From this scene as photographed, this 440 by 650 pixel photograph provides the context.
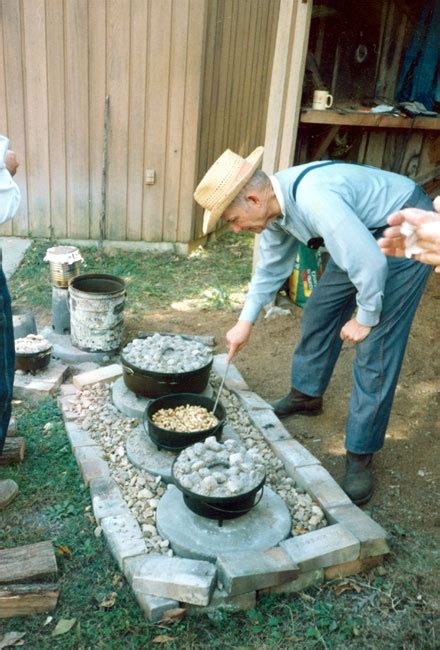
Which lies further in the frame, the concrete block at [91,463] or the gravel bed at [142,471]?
the concrete block at [91,463]

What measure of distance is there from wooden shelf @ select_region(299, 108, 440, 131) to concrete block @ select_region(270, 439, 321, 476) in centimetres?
308

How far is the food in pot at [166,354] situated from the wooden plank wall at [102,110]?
331cm

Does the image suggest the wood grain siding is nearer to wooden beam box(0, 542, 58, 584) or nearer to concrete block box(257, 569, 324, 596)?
wooden beam box(0, 542, 58, 584)

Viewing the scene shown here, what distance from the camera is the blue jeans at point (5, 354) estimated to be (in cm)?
312

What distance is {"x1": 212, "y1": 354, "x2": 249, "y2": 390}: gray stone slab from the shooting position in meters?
4.49

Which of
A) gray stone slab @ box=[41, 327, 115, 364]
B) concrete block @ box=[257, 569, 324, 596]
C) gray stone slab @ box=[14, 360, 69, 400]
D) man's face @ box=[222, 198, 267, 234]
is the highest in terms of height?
man's face @ box=[222, 198, 267, 234]

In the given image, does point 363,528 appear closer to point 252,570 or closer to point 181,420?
point 252,570

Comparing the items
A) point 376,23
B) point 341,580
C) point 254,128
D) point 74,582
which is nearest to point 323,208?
point 341,580

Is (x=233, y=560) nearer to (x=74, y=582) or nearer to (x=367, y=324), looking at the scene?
(x=74, y=582)

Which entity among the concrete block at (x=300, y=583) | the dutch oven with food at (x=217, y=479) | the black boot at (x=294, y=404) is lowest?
the black boot at (x=294, y=404)

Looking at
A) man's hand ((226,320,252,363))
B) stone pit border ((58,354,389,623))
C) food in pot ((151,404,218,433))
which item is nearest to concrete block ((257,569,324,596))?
stone pit border ((58,354,389,623))

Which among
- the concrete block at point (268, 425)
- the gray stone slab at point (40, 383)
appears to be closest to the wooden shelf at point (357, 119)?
the concrete block at point (268, 425)

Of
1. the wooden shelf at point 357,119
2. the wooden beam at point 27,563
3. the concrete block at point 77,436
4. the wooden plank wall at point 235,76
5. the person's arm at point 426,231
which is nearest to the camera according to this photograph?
the person's arm at point 426,231

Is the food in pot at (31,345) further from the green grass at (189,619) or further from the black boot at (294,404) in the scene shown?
the black boot at (294,404)
